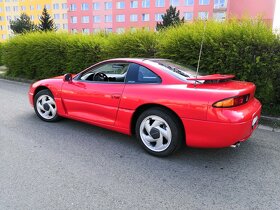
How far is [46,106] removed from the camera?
500 cm

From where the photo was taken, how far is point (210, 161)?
3514mm

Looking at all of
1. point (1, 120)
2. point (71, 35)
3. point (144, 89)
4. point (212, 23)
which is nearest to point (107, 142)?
point (144, 89)

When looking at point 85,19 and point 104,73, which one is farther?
point 85,19

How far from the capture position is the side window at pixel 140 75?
368 centimetres

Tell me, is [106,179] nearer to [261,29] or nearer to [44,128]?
[44,128]

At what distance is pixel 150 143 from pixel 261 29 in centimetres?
405

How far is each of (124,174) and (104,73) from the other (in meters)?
2.03

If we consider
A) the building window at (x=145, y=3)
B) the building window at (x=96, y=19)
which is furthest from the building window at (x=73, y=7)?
the building window at (x=145, y=3)

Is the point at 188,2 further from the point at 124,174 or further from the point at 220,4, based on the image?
the point at 124,174

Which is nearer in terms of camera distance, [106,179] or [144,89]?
[106,179]

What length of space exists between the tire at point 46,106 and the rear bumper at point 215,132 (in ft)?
9.37

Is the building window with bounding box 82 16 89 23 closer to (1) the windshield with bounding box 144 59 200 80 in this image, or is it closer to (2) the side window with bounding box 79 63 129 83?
(2) the side window with bounding box 79 63 129 83

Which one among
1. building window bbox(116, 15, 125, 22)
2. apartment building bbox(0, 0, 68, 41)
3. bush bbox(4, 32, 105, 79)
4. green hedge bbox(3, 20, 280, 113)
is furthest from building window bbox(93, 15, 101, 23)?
green hedge bbox(3, 20, 280, 113)

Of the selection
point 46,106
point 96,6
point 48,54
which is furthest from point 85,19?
point 46,106
